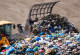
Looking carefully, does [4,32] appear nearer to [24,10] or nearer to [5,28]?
[5,28]

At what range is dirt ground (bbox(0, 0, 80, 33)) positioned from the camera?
72.8 feet

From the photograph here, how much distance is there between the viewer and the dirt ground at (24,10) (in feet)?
72.8

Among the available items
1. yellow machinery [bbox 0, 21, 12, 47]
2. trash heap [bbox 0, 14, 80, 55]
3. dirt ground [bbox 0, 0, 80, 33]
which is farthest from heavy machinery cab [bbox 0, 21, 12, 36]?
dirt ground [bbox 0, 0, 80, 33]

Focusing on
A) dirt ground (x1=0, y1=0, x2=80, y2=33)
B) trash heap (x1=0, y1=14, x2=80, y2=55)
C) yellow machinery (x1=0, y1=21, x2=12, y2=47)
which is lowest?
dirt ground (x1=0, y1=0, x2=80, y2=33)

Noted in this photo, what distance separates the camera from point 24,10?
24953mm

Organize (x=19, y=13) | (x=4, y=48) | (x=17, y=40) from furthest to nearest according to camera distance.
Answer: (x=19, y=13) < (x=17, y=40) < (x=4, y=48)

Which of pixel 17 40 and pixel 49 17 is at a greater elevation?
pixel 49 17

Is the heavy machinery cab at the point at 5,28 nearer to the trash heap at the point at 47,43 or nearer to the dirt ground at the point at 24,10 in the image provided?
the trash heap at the point at 47,43

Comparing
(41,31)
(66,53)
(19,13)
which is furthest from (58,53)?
(19,13)

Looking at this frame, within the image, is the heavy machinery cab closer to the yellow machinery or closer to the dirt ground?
the yellow machinery

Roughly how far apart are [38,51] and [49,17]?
11.9 feet

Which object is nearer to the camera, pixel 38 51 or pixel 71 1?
pixel 38 51

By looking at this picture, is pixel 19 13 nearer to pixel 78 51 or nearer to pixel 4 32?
pixel 4 32

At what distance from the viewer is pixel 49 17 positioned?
9586mm
